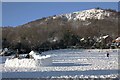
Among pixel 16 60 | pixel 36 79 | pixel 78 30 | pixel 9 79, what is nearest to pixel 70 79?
pixel 36 79

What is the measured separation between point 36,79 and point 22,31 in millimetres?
75787

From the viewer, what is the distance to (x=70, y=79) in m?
11.4

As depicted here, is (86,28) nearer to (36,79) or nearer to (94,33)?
(94,33)

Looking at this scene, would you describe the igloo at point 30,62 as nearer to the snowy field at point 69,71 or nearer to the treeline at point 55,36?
the snowy field at point 69,71

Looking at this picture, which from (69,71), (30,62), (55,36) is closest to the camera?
(69,71)

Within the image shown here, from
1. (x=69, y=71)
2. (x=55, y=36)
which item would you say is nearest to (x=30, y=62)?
(x=69, y=71)

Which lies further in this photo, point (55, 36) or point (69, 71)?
point (55, 36)

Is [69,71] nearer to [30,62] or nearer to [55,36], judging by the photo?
[30,62]

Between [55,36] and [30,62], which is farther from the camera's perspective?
[55,36]

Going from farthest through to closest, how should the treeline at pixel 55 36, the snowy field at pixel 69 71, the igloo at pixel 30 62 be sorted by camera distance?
the treeline at pixel 55 36
the igloo at pixel 30 62
the snowy field at pixel 69 71

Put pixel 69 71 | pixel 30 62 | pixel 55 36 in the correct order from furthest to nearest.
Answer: pixel 55 36, pixel 30 62, pixel 69 71

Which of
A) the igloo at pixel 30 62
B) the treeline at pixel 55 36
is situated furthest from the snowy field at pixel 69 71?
the treeline at pixel 55 36

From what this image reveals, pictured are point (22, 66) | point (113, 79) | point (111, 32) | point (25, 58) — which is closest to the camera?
point (113, 79)

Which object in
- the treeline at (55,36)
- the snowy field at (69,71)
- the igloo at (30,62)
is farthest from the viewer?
the treeline at (55,36)
